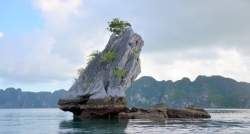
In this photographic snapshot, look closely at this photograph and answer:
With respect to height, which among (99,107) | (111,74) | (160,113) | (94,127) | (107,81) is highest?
(111,74)

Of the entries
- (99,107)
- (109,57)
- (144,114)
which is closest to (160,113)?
(144,114)

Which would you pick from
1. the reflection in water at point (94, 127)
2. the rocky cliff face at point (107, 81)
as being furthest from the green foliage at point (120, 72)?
the reflection in water at point (94, 127)

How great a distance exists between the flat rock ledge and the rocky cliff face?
5.39 ft

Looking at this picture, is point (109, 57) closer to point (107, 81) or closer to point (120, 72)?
point (120, 72)

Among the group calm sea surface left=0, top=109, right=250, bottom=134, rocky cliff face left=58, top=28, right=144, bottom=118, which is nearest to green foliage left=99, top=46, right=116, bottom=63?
rocky cliff face left=58, top=28, right=144, bottom=118

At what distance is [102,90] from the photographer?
42.6 meters

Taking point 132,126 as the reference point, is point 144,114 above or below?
above

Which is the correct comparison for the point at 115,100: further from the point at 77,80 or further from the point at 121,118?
the point at 77,80

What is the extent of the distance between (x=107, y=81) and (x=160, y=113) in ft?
32.6

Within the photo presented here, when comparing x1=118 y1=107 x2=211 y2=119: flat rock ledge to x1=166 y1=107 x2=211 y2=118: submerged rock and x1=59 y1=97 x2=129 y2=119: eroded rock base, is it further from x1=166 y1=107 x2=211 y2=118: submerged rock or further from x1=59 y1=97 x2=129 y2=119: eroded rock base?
x1=59 y1=97 x2=129 y2=119: eroded rock base

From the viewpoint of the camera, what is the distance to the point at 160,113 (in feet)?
145

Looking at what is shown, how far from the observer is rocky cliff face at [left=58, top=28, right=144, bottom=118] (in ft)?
139

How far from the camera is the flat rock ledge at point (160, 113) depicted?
42.5m

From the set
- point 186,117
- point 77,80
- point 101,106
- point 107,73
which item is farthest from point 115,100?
point 186,117
